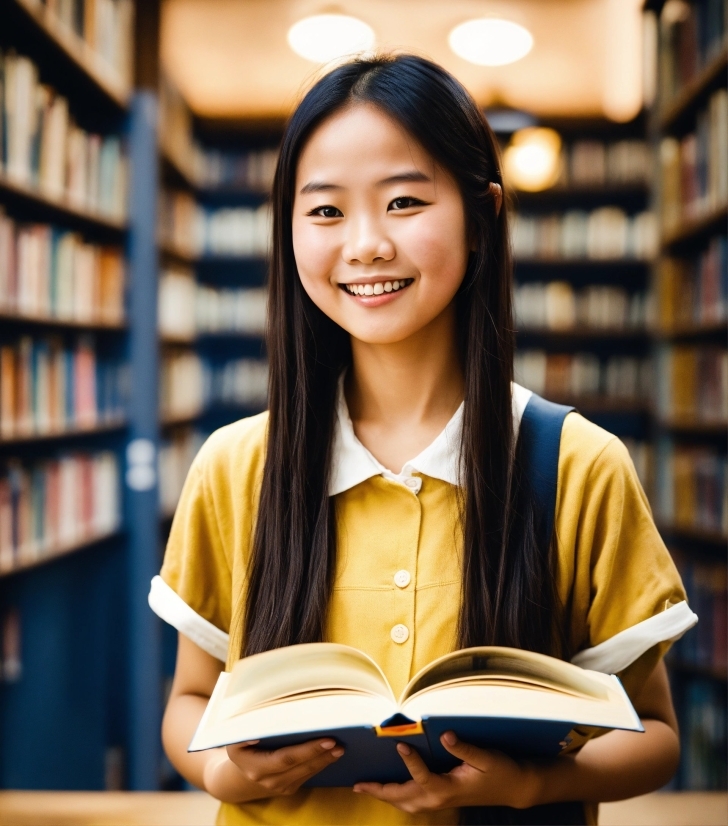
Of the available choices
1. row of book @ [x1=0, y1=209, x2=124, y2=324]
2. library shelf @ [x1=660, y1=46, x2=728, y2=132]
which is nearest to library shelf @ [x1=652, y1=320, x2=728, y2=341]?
library shelf @ [x1=660, y1=46, x2=728, y2=132]

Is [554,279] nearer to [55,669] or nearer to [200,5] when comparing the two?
[200,5]

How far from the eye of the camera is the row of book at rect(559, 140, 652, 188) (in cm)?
481

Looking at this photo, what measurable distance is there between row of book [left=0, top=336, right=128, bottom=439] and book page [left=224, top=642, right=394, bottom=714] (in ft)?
5.57

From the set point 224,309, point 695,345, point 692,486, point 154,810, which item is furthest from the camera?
point 224,309

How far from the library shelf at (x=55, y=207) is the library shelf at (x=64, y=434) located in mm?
650

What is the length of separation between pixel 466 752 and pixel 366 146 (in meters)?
0.59

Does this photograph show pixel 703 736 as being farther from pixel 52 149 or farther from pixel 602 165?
pixel 602 165

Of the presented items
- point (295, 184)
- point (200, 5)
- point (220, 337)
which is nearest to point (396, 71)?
point (295, 184)

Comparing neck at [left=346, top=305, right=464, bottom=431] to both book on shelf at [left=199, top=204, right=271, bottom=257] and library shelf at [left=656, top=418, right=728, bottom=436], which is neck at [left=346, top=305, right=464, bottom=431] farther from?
book on shelf at [left=199, top=204, right=271, bottom=257]

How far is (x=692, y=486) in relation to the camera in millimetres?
3102

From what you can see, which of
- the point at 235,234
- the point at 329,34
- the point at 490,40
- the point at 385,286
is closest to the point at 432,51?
the point at 490,40

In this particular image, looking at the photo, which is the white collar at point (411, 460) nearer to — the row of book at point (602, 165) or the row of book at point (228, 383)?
the row of book at point (228, 383)

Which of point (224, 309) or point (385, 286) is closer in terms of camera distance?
point (385, 286)

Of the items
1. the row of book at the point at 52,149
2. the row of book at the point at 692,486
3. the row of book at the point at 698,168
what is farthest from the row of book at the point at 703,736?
the row of book at the point at 52,149
